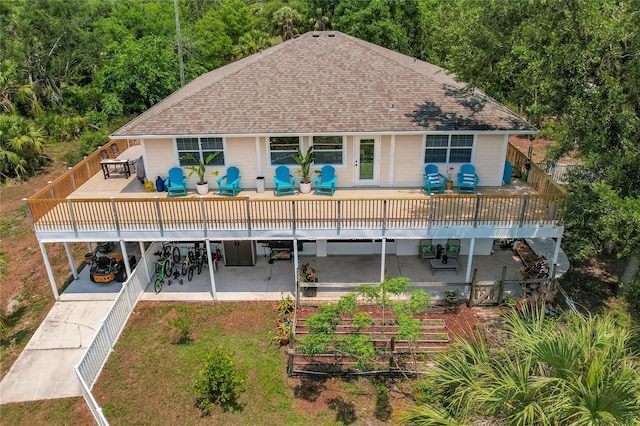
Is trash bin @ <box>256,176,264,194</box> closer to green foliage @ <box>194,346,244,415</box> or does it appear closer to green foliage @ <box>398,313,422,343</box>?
green foliage @ <box>194,346,244,415</box>

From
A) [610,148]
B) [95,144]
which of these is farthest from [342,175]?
[95,144]

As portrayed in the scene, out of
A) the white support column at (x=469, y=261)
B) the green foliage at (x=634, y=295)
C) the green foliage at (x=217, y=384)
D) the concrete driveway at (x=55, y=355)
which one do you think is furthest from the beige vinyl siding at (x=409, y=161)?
the concrete driveway at (x=55, y=355)

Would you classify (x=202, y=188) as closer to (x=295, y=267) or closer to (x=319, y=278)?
(x=295, y=267)

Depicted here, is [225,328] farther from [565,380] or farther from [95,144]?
[95,144]

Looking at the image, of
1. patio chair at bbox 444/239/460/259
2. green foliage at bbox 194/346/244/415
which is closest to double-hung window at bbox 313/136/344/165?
patio chair at bbox 444/239/460/259

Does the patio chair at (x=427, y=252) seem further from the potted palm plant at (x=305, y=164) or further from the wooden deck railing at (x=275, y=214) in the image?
the potted palm plant at (x=305, y=164)

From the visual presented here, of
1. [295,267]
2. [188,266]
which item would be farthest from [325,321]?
[188,266]
